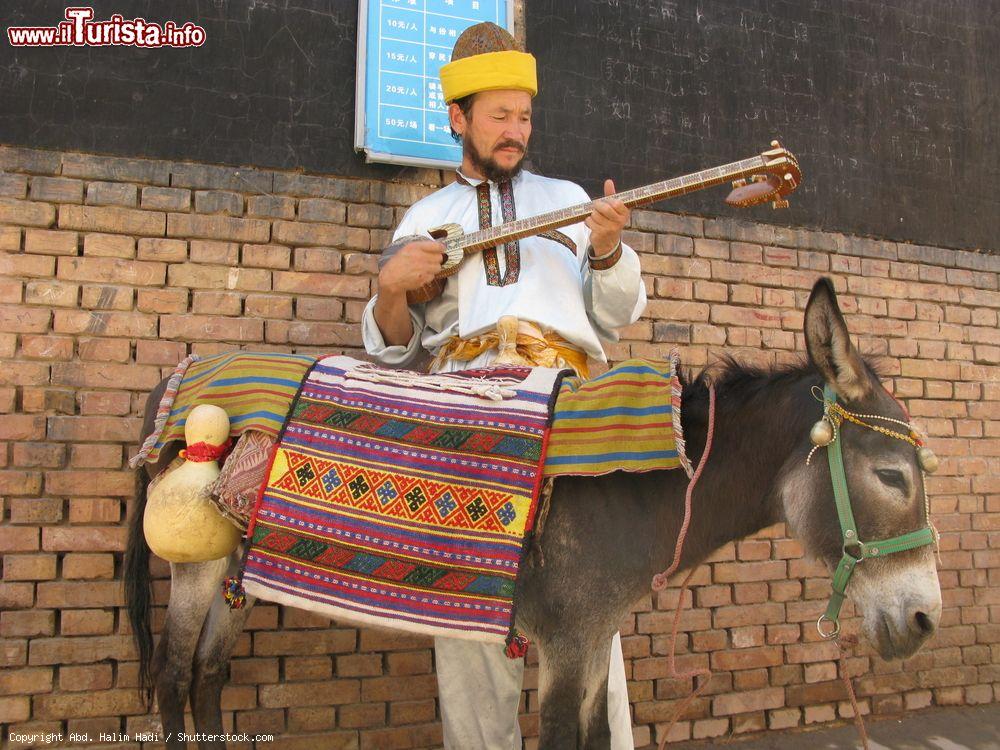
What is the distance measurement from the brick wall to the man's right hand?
3.29ft

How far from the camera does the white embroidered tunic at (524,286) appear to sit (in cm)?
259

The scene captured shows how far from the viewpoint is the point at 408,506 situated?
2.15m

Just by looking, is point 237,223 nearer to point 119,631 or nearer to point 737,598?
point 119,631

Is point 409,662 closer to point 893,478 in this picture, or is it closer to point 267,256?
point 267,256

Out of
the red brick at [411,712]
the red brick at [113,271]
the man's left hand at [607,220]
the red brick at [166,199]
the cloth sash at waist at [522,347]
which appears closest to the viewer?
the man's left hand at [607,220]

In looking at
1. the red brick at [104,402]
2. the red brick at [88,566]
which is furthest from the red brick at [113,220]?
the red brick at [88,566]

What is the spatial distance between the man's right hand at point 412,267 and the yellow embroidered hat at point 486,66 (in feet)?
1.81

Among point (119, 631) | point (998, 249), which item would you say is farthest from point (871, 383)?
point (998, 249)

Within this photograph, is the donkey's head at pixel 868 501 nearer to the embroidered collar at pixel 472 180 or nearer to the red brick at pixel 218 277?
the embroidered collar at pixel 472 180

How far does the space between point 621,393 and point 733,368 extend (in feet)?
1.26

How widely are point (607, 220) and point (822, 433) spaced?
0.86 m

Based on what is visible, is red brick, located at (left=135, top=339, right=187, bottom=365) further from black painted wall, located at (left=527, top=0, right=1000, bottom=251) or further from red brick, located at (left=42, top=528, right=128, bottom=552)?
black painted wall, located at (left=527, top=0, right=1000, bottom=251)

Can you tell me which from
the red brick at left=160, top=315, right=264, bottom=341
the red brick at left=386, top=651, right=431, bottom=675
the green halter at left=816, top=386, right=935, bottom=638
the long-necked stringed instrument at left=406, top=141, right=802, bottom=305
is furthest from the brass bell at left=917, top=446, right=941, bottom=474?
the red brick at left=160, top=315, right=264, bottom=341

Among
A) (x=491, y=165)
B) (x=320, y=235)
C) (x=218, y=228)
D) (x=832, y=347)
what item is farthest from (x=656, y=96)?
(x=832, y=347)
